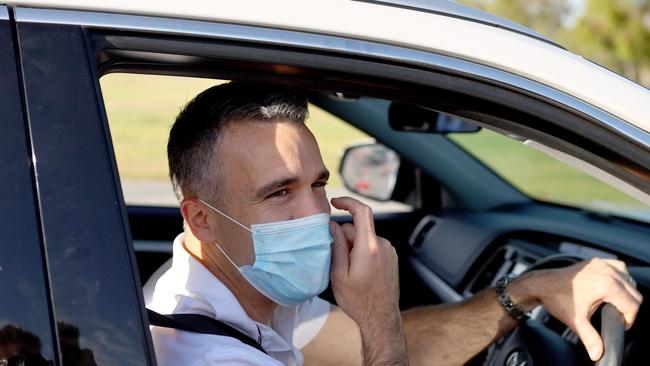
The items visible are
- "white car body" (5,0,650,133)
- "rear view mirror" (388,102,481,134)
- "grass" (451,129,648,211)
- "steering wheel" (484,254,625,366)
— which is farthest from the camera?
"grass" (451,129,648,211)

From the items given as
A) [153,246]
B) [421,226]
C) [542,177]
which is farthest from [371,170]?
[542,177]

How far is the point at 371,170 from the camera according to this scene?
416 centimetres

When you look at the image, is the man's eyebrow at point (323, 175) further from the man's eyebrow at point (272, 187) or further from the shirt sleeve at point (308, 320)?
the shirt sleeve at point (308, 320)

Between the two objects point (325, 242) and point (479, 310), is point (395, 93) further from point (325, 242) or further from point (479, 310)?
point (479, 310)

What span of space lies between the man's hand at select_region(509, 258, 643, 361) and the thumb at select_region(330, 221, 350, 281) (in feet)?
1.85

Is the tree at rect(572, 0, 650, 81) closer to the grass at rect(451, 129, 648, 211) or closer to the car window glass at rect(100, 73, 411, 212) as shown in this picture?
the car window glass at rect(100, 73, 411, 212)

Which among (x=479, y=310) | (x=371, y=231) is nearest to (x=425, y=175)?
(x=479, y=310)

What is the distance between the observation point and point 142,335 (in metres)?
1.53

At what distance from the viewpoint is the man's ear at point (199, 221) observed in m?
2.13

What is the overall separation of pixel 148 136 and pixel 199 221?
49.6 feet

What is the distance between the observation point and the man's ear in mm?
2129

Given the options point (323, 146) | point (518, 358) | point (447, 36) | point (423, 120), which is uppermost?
point (323, 146)

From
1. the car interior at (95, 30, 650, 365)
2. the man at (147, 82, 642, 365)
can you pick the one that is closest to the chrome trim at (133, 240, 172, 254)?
the car interior at (95, 30, 650, 365)

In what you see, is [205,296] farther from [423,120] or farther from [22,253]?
[423,120]
